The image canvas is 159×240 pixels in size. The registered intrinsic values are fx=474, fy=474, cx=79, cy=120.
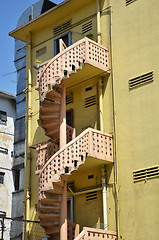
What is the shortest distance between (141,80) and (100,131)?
2.33 meters

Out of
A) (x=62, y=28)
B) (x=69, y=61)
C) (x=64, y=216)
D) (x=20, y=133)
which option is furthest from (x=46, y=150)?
(x=20, y=133)

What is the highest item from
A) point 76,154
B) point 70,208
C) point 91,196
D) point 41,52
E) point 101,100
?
point 41,52

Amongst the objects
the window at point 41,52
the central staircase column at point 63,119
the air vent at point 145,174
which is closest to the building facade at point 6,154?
the window at point 41,52

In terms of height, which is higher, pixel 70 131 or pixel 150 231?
pixel 70 131

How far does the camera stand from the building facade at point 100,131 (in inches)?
629

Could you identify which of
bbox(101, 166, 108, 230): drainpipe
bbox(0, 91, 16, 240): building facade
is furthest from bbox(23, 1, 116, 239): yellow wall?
bbox(0, 91, 16, 240): building facade

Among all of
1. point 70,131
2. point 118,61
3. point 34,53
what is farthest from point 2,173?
point 118,61

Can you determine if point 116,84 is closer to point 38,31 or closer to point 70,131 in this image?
point 70,131

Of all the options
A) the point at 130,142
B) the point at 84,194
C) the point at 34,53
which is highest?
the point at 34,53

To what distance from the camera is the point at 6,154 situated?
2903 centimetres

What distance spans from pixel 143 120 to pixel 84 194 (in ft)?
11.8

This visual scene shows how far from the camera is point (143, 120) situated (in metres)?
16.4

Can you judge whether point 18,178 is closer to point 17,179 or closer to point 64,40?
point 17,179

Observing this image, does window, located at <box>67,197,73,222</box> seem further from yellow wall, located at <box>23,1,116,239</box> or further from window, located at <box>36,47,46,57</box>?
window, located at <box>36,47,46,57</box>
